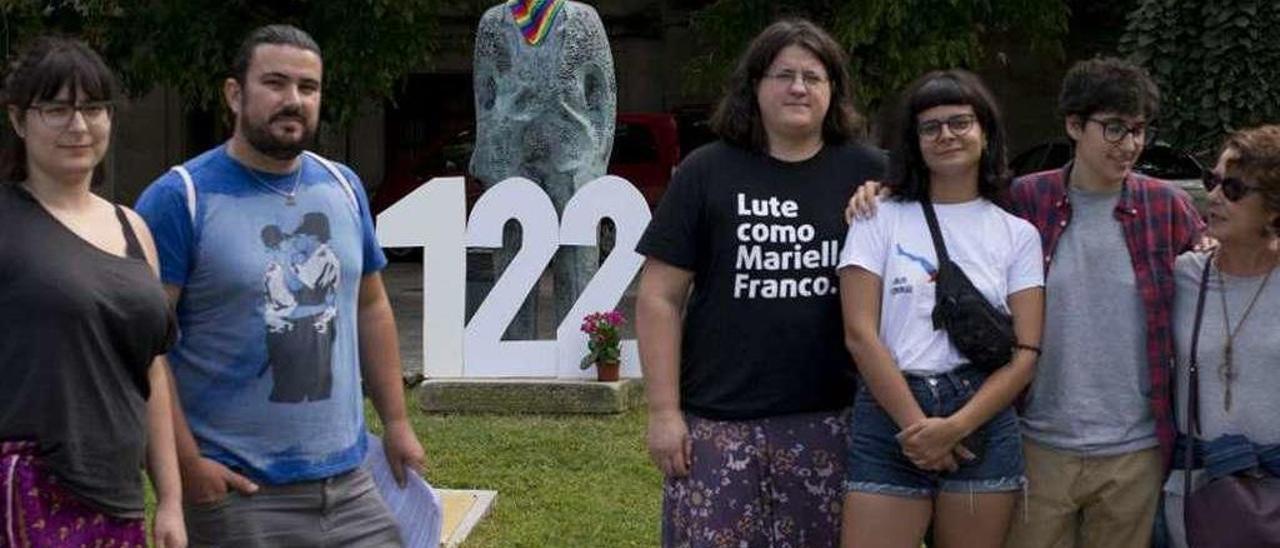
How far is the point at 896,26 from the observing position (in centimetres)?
1498

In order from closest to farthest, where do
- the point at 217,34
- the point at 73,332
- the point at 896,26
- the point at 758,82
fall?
1. the point at 73,332
2. the point at 758,82
3. the point at 896,26
4. the point at 217,34

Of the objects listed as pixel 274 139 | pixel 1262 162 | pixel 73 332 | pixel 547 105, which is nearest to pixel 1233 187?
pixel 1262 162

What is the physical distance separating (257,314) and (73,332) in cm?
49

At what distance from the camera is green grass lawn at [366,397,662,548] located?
6.61 metres

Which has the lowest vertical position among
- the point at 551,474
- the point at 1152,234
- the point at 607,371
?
the point at 551,474

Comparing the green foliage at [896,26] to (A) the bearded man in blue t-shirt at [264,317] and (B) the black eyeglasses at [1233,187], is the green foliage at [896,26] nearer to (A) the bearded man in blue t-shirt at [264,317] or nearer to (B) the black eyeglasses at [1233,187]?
(B) the black eyeglasses at [1233,187]

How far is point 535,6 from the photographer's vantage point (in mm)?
9109

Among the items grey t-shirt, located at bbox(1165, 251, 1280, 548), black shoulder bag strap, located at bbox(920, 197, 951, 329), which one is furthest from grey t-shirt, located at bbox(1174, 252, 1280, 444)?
black shoulder bag strap, located at bbox(920, 197, 951, 329)

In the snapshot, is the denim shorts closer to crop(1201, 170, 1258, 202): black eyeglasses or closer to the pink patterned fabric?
crop(1201, 170, 1258, 202): black eyeglasses

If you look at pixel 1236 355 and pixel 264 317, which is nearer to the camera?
pixel 264 317

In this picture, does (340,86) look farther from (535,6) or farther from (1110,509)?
(1110,509)

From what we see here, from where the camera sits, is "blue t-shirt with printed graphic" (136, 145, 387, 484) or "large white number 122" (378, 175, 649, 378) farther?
"large white number 122" (378, 175, 649, 378)

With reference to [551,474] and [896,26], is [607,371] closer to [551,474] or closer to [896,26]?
[551,474]

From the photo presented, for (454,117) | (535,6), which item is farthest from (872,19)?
(454,117)
